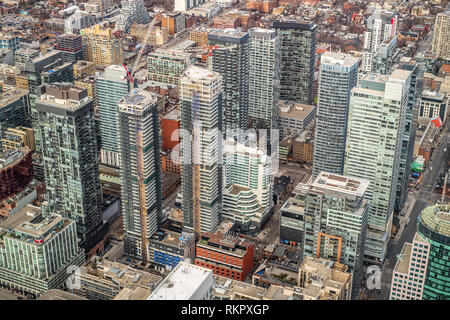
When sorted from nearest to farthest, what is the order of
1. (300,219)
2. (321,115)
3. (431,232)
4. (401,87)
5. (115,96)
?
(431,232), (401,87), (300,219), (321,115), (115,96)

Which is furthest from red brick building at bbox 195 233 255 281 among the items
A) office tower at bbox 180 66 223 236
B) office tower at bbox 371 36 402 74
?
office tower at bbox 371 36 402 74

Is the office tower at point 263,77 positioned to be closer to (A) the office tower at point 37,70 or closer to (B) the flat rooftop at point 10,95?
(A) the office tower at point 37,70

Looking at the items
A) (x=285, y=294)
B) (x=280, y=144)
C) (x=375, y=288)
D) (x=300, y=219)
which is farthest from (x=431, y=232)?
(x=280, y=144)

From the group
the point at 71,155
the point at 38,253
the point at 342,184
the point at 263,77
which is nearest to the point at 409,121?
the point at 342,184

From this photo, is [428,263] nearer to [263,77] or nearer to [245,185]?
[245,185]

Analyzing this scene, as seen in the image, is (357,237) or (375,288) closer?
(357,237)

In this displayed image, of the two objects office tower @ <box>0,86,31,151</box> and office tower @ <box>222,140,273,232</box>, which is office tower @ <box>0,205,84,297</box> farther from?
office tower @ <box>0,86,31,151</box>

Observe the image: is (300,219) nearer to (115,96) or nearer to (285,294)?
(285,294)
